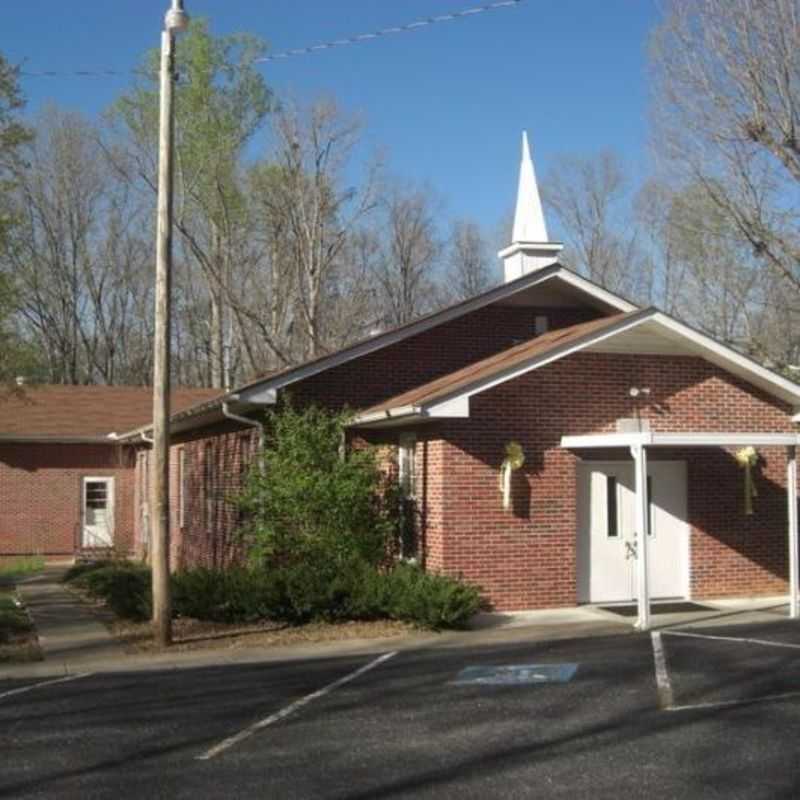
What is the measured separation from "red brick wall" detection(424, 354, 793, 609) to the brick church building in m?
0.02

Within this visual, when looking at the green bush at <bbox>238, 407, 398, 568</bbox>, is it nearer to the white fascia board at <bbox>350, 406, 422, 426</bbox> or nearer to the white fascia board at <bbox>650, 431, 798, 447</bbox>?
the white fascia board at <bbox>350, 406, 422, 426</bbox>

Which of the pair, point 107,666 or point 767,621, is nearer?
point 107,666

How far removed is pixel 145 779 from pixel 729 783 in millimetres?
3606

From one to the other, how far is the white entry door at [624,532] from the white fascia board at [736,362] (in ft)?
5.23

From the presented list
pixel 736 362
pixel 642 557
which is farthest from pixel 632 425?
pixel 642 557

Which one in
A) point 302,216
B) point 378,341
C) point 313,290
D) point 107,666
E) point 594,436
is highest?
point 302,216

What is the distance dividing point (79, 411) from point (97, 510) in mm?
3119

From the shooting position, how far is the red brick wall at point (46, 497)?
29.4m

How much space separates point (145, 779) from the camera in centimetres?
721

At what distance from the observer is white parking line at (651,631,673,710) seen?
30.0ft

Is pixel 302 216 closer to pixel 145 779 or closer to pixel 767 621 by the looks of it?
pixel 767 621

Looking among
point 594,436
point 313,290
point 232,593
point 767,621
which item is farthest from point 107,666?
point 313,290

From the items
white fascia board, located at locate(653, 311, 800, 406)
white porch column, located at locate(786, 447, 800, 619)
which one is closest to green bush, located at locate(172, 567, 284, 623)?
white fascia board, located at locate(653, 311, 800, 406)

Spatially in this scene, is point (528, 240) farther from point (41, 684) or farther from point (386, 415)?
point (41, 684)
